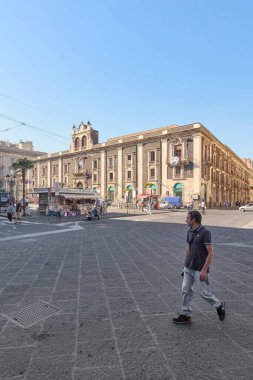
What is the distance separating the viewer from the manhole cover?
3814mm

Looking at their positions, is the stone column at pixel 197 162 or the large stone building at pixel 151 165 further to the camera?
the large stone building at pixel 151 165

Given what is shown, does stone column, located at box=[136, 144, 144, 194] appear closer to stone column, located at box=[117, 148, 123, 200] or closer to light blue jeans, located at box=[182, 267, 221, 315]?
stone column, located at box=[117, 148, 123, 200]

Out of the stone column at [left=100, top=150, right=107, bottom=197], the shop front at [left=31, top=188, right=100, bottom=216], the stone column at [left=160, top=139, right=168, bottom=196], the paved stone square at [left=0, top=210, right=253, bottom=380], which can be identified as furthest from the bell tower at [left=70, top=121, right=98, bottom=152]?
the paved stone square at [left=0, top=210, right=253, bottom=380]

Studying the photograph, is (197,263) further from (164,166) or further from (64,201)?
(164,166)

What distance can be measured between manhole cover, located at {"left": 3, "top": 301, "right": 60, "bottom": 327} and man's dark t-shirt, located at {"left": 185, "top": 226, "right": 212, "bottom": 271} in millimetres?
2158

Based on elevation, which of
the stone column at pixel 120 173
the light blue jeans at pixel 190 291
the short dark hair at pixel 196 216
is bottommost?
the light blue jeans at pixel 190 291

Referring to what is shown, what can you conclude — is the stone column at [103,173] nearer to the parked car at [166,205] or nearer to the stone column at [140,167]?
the stone column at [140,167]

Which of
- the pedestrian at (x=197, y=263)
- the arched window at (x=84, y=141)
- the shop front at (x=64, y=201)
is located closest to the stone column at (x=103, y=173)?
the arched window at (x=84, y=141)

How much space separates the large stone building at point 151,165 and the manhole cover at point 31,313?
32.3 m

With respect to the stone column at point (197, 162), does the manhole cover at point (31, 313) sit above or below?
below

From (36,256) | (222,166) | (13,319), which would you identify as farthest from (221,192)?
(13,319)

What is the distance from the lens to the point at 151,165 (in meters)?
49.2

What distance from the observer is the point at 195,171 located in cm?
4350

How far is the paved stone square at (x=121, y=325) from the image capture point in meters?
2.75
